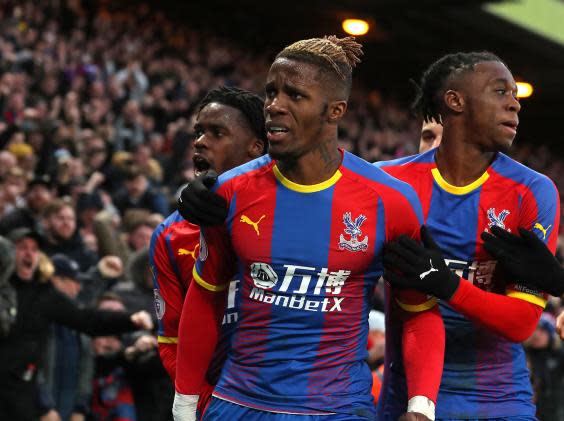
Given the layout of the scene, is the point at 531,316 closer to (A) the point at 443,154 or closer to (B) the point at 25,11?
(A) the point at 443,154

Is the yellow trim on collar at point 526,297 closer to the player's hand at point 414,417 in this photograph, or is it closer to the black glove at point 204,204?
the player's hand at point 414,417

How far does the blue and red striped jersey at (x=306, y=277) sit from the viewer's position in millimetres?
3635

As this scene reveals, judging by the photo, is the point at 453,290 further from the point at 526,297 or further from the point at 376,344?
the point at 376,344

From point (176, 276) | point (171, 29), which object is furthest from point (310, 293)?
point (171, 29)

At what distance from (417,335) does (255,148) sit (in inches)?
51.1

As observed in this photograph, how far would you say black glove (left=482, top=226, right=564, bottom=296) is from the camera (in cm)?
396

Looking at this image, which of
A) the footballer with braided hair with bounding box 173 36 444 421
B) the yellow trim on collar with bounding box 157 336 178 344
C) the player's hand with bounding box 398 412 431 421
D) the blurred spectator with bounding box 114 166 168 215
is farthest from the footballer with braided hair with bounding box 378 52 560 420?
the blurred spectator with bounding box 114 166 168 215

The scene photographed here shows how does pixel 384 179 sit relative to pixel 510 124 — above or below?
below

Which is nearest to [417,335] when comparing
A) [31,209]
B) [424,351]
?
[424,351]

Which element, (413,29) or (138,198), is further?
(413,29)

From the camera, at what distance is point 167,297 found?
182 inches

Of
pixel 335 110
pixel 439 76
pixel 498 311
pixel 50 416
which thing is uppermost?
pixel 439 76

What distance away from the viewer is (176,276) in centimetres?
463

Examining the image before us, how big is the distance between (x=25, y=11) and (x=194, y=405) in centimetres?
1464
